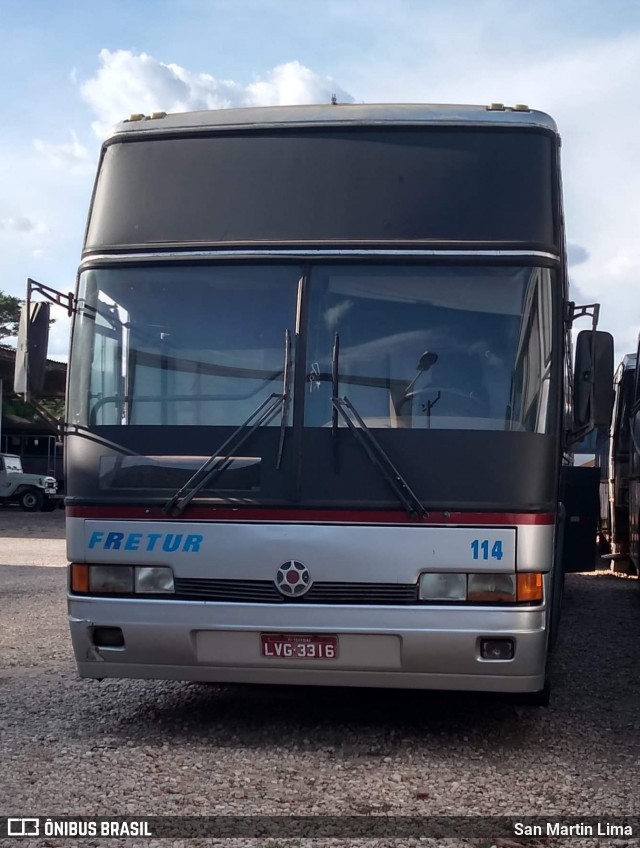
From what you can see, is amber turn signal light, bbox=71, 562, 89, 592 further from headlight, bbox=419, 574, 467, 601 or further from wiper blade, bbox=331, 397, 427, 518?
headlight, bbox=419, 574, 467, 601

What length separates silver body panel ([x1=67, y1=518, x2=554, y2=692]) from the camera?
219 inches

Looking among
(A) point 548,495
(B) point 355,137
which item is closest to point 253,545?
(A) point 548,495

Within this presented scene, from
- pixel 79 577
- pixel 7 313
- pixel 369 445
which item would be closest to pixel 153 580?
pixel 79 577

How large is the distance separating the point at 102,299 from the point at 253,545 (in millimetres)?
1699

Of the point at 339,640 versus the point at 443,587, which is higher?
the point at 443,587

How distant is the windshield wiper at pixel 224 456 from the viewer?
226 inches

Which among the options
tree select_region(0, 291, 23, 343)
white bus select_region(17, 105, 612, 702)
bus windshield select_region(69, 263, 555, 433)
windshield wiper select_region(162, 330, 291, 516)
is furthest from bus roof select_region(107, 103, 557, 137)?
tree select_region(0, 291, 23, 343)

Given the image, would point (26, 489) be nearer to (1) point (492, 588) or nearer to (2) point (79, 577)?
(2) point (79, 577)

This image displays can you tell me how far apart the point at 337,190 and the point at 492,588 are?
2.38 metres

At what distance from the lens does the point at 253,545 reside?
5.69 meters

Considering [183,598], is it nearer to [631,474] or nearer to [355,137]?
[355,137]

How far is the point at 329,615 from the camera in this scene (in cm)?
561

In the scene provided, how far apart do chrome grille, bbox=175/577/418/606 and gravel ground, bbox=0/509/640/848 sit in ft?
2.74

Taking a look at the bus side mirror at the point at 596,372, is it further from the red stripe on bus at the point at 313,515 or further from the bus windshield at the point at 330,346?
the red stripe on bus at the point at 313,515
